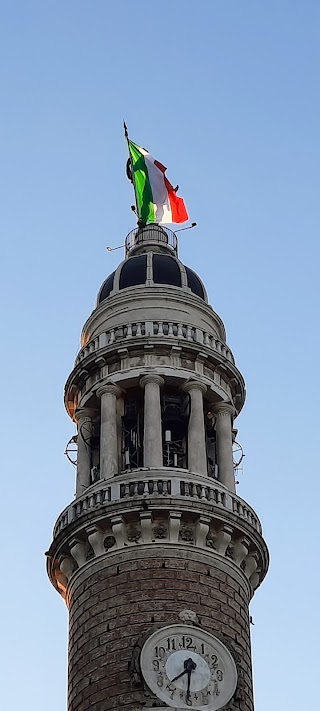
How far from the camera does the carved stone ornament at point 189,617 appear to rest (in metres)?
33.8

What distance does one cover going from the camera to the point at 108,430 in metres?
38.7

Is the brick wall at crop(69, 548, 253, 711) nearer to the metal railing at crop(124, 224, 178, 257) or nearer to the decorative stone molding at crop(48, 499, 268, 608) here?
the decorative stone molding at crop(48, 499, 268, 608)

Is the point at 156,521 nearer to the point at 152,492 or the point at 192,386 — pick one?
the point at 152,492

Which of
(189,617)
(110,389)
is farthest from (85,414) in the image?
(189,617)

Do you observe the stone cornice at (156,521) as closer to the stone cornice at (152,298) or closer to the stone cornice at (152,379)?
the stone cornice at (152,379)

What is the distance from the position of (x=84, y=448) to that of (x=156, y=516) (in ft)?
18.2

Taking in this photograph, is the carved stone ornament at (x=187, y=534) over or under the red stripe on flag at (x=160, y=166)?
under

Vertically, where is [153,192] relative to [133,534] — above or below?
above

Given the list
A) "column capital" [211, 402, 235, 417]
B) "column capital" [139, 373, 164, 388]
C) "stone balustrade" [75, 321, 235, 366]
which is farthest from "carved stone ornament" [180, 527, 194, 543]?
"stone balustrade" [75, 321, 235, 366]

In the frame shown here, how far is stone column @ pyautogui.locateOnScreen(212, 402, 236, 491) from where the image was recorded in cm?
3894

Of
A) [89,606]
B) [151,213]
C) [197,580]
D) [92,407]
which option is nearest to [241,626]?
[197,580]

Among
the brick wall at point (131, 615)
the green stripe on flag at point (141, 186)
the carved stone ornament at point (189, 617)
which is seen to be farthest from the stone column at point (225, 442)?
the green stripe on flag at point (141, 186)

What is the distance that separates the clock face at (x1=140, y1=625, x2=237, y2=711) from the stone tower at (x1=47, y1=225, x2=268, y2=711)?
35mm

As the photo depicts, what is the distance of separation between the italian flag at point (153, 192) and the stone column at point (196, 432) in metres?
10.2
